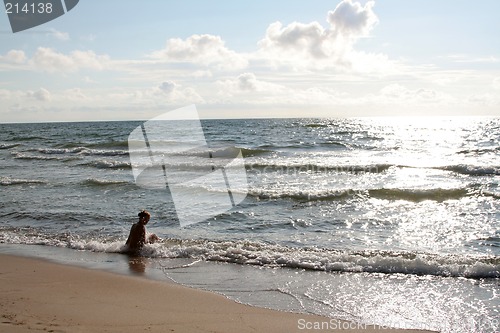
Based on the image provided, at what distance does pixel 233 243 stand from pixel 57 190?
30.3 ft

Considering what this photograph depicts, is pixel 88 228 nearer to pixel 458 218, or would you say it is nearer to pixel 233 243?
pixel 233 243

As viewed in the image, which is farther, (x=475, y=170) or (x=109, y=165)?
(x=109, y=165)

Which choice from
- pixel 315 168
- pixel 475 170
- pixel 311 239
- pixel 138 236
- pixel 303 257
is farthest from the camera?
pixel 315 168

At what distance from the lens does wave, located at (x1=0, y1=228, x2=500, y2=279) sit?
24.2ft

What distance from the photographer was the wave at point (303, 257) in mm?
7379

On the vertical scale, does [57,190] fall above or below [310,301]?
above

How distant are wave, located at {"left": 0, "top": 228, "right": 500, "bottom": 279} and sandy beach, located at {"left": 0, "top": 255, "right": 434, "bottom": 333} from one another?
1726 millimetres

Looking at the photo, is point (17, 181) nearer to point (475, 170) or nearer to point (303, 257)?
point (303, 257)

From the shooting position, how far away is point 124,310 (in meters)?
5.36

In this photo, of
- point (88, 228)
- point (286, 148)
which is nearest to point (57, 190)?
point (88, 228)

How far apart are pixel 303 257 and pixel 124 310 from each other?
3461mm

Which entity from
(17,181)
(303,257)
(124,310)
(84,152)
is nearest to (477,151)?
(84,152)

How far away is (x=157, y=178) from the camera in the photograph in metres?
19.3

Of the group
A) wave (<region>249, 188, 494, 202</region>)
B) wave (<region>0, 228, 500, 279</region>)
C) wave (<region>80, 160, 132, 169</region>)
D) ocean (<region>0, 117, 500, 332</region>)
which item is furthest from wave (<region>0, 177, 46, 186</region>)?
wave (<region>0, 228, 500, 279</region>)
